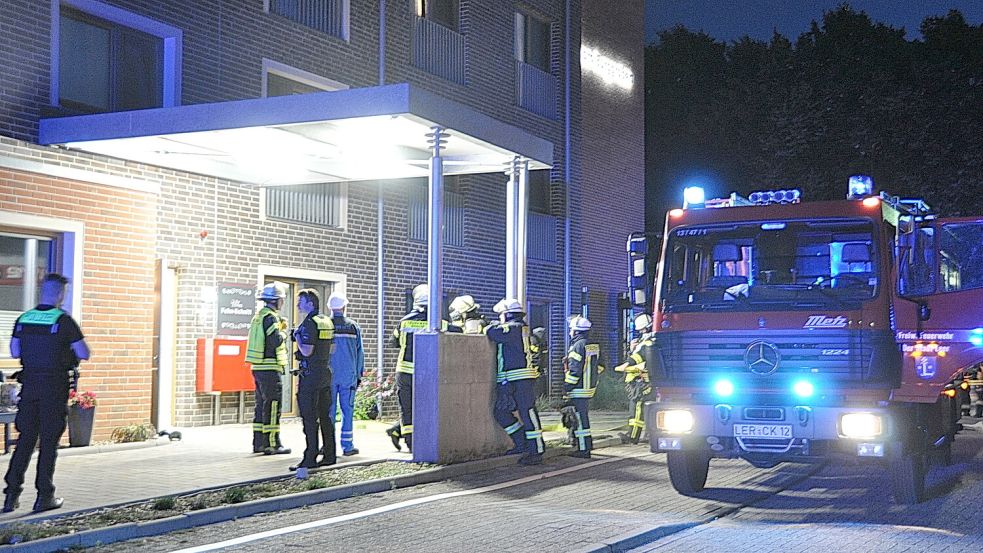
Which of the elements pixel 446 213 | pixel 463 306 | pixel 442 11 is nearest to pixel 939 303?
pixel 463 306

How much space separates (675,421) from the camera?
1086 cm

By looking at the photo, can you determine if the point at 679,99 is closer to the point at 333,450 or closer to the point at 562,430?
the point at 562,430

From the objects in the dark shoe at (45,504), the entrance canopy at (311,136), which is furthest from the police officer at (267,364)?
the dark shoe at (45,504)

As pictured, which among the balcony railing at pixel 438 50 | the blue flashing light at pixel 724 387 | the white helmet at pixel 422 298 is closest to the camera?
the blue flashing light at pixel 724 387

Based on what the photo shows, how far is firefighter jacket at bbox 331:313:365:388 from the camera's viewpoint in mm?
13867

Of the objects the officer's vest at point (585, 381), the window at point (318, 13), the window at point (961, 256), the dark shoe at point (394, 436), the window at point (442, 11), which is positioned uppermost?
the window at point (442, 11)

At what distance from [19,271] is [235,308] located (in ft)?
12.1

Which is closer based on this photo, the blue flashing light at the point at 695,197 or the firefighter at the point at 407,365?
the blue flashing light at the point at 695,197

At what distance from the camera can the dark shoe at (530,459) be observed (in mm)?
14109

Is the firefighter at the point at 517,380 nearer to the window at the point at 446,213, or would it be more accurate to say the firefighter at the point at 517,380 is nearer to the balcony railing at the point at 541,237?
the window at the point at 446,213

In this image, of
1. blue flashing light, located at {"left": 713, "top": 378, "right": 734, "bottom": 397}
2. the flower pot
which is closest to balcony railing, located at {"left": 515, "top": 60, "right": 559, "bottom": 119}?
the flower pot

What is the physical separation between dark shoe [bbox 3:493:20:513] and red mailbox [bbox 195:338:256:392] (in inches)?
284

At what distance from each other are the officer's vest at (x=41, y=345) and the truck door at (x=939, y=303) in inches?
281

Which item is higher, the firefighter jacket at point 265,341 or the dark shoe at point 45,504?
the firefighter jacket at point 265,341
